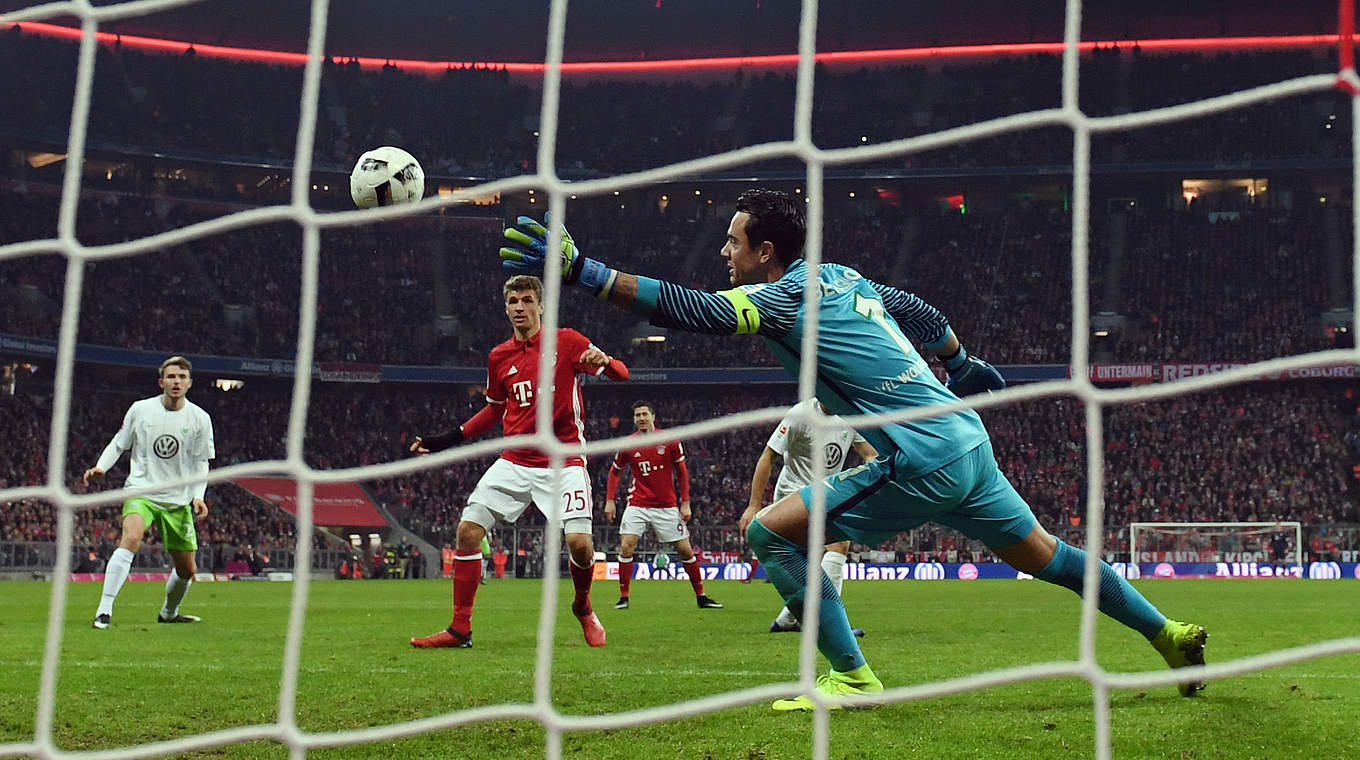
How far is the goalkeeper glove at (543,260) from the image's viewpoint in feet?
13.4

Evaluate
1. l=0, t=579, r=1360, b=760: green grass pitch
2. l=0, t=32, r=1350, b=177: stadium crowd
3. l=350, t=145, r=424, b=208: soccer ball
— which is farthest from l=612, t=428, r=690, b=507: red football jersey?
l=0, t=32, r=1350, b=177: stadium crowd

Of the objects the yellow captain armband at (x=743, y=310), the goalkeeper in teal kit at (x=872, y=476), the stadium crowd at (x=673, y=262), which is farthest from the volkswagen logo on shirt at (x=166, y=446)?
the stadium crowd at (x=673, y=262)

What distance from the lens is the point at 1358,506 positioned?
29.3m

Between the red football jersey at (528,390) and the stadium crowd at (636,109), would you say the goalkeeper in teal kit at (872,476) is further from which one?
the stadium crowd at (636,109)

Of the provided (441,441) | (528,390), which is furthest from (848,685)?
(528,390)

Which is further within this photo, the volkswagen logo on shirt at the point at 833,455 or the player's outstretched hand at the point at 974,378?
the volkswagen logo on shirt at the point at 833,455

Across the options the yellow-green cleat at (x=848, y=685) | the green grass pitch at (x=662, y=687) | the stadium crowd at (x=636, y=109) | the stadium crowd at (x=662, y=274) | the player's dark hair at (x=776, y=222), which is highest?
the stadium crowd at (x=636, y=109)

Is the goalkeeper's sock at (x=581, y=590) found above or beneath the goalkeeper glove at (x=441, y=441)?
beneath

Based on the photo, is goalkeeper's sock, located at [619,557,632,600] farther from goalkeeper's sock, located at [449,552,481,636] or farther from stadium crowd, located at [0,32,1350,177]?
stadium crowd, located at [0,32,1350,177]

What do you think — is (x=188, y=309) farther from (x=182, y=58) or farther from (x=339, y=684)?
(x=339, y=684)

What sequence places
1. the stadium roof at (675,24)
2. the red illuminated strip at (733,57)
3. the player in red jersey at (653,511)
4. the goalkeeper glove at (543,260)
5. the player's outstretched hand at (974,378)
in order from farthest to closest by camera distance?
the red illuminated strip at (733,57) → the stadium roof at (675,24) → the player in red jersey at (653,511) → the player's outstretched hand at (974,378) → the goalkeeper glove at (543,260)

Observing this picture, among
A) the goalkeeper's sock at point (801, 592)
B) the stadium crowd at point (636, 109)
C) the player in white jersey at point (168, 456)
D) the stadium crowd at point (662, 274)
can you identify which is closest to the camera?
the goalkeeper's sock at point (801, 592)

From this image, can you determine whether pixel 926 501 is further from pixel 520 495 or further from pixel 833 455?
pixel 833 455

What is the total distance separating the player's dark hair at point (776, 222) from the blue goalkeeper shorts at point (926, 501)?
0.86m
